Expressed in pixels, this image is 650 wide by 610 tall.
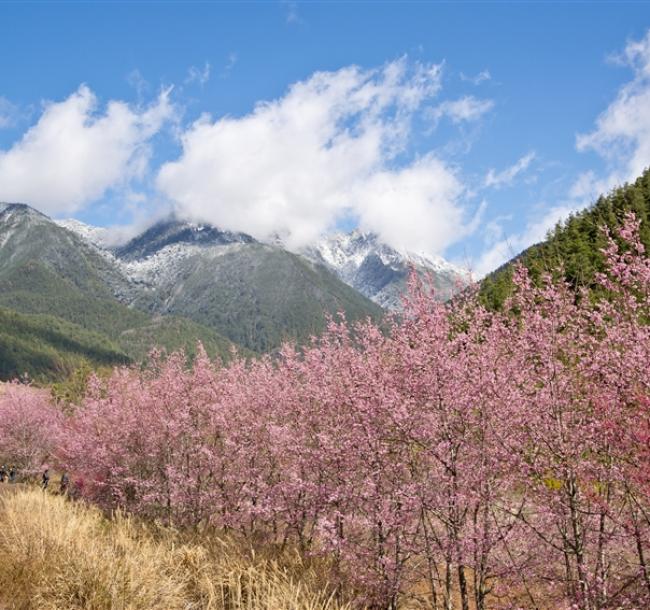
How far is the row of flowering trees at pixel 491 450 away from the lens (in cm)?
736

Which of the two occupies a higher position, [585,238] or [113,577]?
[585,238]

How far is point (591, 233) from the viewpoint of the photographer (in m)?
73.2

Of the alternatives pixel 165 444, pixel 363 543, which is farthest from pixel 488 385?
pixel 165 444

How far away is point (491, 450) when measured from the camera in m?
8.18

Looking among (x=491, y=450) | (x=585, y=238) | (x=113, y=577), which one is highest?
(x=585, y=238)

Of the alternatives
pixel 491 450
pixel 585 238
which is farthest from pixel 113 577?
pixel 585 238

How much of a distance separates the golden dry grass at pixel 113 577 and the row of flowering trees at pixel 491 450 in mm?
1464

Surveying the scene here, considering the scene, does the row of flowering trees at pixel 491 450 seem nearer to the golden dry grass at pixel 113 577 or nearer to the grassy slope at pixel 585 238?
the golden dry grass at pixel 113 577

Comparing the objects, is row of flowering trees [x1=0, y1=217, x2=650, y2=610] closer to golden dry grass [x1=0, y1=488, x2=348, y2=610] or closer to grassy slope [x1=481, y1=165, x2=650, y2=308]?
golden dry grass [x1=0, y1=488, x2=348, y2=610]

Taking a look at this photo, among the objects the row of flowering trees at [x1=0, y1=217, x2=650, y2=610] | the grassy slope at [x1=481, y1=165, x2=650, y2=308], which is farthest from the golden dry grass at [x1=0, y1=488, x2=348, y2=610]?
the grassy slope at [x1=481, y1=165, x2=650, y2=308]

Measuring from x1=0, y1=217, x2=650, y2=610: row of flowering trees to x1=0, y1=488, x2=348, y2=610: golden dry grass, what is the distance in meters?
1.46

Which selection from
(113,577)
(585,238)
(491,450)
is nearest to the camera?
(113,577)

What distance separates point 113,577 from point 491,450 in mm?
5589

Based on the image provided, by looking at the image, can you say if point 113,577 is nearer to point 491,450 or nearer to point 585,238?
point 491,450
